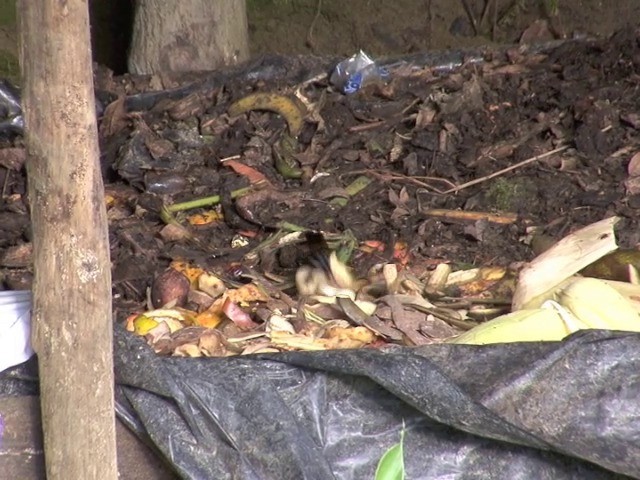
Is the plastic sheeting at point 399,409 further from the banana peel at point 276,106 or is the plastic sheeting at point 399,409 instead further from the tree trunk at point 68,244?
the banana peel at point 276,106

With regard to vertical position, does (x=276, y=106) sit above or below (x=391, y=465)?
above

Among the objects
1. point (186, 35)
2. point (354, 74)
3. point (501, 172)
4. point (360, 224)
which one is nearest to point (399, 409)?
point (360, 224)

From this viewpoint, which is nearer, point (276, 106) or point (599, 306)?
point (599, 306)

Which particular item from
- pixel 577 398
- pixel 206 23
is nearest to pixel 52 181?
pixel 577 398

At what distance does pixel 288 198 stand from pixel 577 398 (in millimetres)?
1886

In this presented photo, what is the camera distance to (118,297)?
3.24 m

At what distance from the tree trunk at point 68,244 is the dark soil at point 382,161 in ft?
3.26

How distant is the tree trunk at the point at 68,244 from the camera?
6.25ft

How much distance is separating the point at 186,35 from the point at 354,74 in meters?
0.87

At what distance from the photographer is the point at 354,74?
4660 millimetres

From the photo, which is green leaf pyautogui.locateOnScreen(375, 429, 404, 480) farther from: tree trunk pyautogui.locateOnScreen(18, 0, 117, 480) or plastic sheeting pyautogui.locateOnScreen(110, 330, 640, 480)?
tree trunk pyautogui.locateOnScreen(18, 0, 117, 480)

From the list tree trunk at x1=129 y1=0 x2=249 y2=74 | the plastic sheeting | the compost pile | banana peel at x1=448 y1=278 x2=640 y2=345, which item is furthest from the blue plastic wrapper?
the plastic sheeting

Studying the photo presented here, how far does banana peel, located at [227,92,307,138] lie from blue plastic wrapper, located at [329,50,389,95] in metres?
0.29

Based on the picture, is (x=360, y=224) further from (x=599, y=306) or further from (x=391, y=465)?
(x=391, y=465)
